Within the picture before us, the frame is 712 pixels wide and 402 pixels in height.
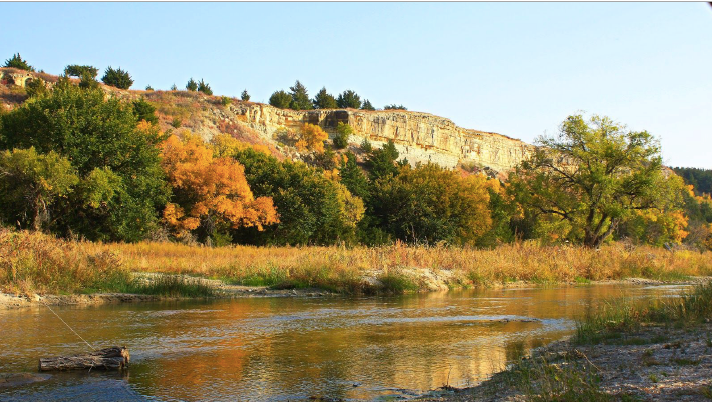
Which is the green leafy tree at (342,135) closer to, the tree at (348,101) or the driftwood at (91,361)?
the tree at (348,101)

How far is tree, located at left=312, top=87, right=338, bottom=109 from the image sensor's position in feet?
364

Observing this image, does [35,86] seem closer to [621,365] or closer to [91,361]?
[91,361]

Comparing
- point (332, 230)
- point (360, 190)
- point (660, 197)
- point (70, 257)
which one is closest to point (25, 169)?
point (70, 257)

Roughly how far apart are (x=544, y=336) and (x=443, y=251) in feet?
53.3

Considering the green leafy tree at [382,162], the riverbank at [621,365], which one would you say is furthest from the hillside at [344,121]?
the riverbank at [621,365]

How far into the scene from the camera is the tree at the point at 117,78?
263 ft

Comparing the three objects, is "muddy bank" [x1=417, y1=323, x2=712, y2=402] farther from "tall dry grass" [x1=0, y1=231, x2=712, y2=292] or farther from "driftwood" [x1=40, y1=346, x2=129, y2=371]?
"tall dry grass" [x1=0, y1=231, x2=712, y2=292]

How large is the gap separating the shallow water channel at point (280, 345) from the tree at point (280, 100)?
85504mm

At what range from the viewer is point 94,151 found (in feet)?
117

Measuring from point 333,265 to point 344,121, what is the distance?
78.4 meters

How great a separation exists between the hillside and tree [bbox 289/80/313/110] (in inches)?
241

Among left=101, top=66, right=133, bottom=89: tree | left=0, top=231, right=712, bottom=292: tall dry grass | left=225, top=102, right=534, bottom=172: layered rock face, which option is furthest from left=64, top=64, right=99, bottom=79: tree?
left=0, top=231, right=712, bottom=292: tall dry grass

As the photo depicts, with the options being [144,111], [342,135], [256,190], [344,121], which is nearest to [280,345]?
[256,190]

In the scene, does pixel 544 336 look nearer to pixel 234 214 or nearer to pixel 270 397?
pixel 270 397
